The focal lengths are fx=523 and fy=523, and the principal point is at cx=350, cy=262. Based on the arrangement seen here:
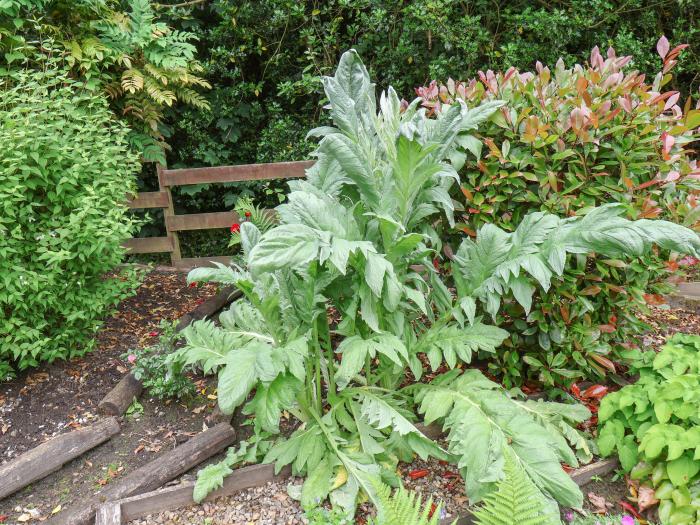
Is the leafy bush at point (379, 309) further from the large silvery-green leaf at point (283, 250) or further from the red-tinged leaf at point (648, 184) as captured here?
the red-tinged leaf at point (648, 184)

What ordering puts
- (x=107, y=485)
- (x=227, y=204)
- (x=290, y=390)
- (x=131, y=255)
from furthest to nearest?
1. (x=227, y=204)
2. (x=131, y=255)
3. (x=107, y=485)
4. (x=290, y=390)

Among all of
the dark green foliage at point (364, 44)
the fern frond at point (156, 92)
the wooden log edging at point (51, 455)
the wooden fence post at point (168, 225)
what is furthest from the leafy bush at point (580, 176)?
the wooden fence post at point (168, 225)

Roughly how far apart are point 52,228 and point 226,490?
1992mm

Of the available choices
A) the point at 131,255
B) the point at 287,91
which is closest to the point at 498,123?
the point at 287,91

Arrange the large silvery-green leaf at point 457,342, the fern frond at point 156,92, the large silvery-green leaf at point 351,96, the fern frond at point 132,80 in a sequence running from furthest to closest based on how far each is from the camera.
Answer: the fern frond at point 156,92, the fern frond at point 132,80, the large silvery-green leaf at point 351,96, the large silvery-green leaf at point 457,342

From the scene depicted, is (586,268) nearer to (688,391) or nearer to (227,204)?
(688,391)

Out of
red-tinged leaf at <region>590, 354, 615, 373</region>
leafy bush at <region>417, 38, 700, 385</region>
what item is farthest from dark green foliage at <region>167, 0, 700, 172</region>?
red-tinged leaf at <region>590, 354, 615, 373</region>

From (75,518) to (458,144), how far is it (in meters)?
2.62

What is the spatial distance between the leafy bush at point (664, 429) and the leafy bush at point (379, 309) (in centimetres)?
19

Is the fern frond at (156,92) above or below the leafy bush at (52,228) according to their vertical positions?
above

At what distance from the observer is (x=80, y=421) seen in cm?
300

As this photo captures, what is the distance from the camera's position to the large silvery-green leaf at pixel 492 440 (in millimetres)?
2107

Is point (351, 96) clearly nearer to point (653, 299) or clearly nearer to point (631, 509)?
point (653, 299)

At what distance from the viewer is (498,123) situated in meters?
2.87
